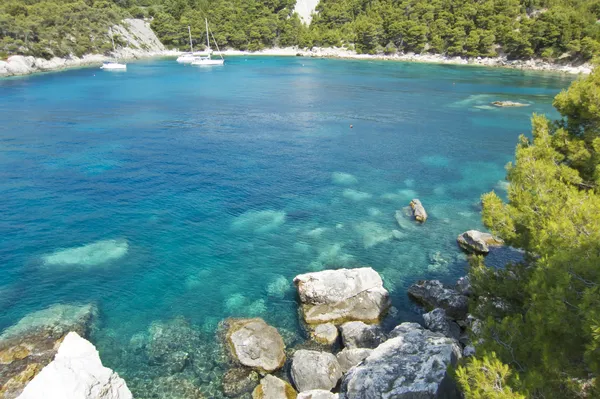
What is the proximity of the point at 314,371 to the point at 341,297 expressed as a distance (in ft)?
22.6

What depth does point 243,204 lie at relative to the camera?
4303cm

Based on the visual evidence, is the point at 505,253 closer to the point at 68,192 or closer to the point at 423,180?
the point at 423,180

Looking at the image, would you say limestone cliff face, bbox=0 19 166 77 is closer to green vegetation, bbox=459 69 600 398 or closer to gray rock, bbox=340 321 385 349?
gray rock, bbox=340 321 385 349

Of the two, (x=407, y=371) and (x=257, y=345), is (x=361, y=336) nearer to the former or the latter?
(x=407, y=371)

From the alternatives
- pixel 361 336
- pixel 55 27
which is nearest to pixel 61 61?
pixel 55 27

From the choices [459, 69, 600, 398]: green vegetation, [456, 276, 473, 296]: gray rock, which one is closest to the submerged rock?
[456, 276, 473, 296]: gray rock

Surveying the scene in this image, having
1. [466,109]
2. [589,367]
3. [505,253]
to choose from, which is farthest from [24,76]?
[589,367]

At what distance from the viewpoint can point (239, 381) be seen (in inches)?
872

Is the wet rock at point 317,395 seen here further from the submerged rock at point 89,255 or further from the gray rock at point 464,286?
the submerged rock at point 89,255

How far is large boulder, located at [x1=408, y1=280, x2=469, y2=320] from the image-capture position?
26.9 m

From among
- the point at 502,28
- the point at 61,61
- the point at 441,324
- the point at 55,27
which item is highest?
the point at 502,28

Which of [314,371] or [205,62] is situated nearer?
[314,371]

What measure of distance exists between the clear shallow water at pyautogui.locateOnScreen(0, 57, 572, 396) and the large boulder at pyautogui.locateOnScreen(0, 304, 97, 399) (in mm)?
1069

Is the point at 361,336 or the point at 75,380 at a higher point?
the point at 75,380
